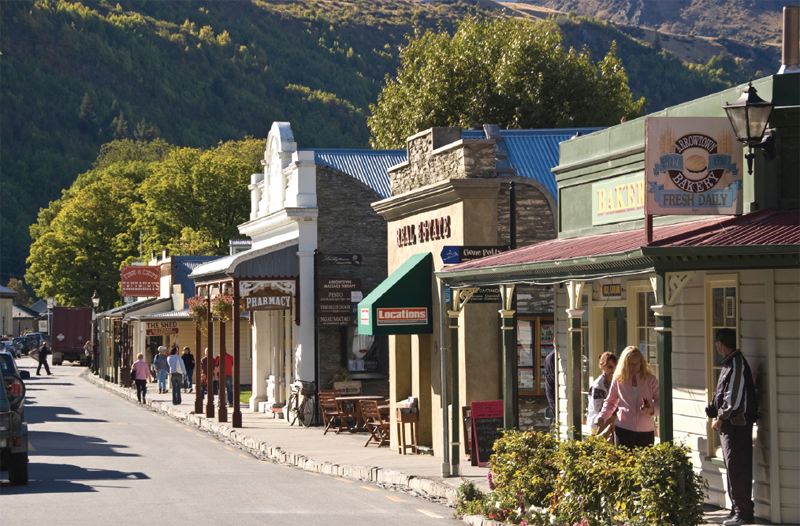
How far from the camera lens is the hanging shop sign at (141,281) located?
166ft

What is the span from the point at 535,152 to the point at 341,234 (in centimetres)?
650

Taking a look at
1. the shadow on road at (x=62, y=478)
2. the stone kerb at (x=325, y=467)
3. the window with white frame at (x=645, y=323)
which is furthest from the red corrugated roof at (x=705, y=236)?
the shadow on road at (x=62, y=478)

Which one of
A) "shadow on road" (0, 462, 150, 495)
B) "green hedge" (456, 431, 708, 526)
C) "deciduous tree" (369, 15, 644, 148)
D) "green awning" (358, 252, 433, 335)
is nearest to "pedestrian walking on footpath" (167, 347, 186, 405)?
"deciduous tree" (369, 15, 644, 148)

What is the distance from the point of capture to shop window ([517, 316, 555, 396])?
1794 centimetres

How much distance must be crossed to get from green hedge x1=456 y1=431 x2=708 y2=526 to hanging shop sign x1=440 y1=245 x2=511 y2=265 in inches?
194

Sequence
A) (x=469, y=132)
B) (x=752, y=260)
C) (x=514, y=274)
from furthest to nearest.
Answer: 1. (x=469, y=132)
2. (x=514, y=274)
3. (x=752, y=260)

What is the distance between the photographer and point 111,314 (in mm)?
48656

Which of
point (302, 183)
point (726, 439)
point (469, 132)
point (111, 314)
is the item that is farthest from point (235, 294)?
point (111, 314)

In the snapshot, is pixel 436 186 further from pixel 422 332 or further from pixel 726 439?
pixel 726 439

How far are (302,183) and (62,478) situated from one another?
11569 millimetres

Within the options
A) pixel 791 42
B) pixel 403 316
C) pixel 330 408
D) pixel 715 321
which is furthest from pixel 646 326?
pixel 330 408

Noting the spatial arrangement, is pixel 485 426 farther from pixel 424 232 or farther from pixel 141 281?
pixel 141 281

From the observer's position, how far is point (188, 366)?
1566 inches

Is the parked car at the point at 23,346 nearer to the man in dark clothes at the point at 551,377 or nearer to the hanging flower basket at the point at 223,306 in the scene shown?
the hanging flower basket at the point at 223,306
